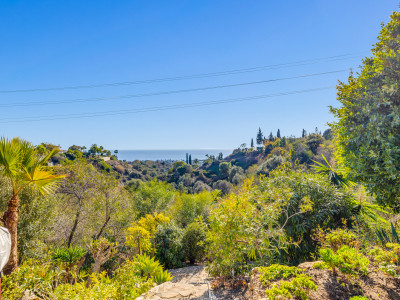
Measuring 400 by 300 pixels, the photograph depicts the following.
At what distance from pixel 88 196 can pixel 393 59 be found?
10.5 metres

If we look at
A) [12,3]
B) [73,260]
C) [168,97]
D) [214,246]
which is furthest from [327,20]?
[168,97]

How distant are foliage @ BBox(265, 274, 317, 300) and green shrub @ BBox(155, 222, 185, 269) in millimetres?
6241

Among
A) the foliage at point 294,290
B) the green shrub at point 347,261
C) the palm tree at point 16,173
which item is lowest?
the foliage at point 294,290

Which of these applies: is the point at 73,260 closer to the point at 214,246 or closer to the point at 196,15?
the point at 214,246

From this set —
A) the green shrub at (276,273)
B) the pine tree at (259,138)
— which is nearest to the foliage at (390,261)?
the green shrub at (276,273)

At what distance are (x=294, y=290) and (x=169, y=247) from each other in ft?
21.6

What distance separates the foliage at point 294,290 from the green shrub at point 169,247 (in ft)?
20.5

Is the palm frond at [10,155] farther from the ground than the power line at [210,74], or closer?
closer

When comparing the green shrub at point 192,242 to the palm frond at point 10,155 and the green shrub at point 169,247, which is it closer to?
the green shrub at point 169,247

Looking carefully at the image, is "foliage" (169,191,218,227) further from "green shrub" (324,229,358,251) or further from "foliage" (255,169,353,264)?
"green shrub" (324,229,358,251)

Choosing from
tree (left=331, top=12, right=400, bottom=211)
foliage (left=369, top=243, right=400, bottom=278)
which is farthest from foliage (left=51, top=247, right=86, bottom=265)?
tree (left=331, top=12, right=400, bottom=211)

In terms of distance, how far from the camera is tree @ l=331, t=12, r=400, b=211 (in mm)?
3305

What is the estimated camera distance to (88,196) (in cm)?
896

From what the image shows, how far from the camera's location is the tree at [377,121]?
330 cm
